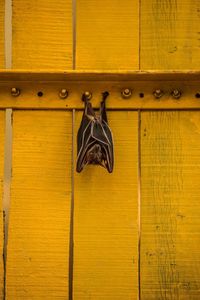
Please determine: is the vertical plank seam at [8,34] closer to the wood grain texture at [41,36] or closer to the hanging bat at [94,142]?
the wood grain texture at [41,36]

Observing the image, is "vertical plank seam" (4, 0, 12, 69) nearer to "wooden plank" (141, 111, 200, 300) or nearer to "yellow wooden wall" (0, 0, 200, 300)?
"yellow wooden wall" (0, 0, 200, 300)

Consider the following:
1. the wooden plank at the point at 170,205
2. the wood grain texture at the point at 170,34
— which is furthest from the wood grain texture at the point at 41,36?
the wooden plank at the point at 170,205

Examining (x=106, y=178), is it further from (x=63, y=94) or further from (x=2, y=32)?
(x=2, y=32)

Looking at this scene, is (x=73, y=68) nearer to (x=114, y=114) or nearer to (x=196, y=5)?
(x=114, y=114)

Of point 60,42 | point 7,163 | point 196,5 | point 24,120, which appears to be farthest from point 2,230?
point 196,5

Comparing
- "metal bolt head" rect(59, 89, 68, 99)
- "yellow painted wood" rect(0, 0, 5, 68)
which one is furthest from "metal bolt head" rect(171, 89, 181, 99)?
"yellow painted wood" rect(0, 0, 5, 68)
